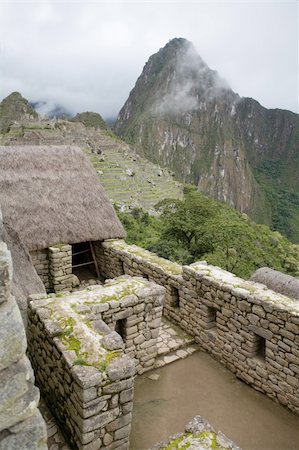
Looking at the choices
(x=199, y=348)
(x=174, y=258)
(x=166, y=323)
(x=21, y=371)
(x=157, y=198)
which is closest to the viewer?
(x=21, y=371)

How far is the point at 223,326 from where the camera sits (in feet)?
20.0

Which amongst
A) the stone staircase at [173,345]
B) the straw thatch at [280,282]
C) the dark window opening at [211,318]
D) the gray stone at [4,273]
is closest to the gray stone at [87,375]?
the gray stone at [4,273]

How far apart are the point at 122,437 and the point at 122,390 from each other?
0.62m

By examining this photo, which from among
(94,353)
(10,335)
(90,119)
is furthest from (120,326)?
(90,119)

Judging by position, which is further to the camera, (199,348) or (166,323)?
(166,323)

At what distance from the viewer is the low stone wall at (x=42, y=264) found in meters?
8.21

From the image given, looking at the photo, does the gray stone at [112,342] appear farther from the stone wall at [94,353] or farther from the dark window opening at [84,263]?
the dark window opening at [84,263]

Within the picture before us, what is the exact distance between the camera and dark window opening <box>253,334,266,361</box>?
222 inches

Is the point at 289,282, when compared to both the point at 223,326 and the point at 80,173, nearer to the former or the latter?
the point at 223,326

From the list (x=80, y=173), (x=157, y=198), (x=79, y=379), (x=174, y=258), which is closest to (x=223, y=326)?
(x=79, y=379)

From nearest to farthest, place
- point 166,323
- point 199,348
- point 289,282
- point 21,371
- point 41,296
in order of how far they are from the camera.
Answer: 1. point 21,371
2. point 41,296
3. point 199,348
4. point 166,323
5. point 289,282

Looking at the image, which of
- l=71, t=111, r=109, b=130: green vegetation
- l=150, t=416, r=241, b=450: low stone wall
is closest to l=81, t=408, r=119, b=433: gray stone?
l=150, t=416, r=241, b=450: low stone wall

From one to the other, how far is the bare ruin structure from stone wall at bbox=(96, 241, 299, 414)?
16 millimetres

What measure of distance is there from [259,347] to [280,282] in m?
2.75
